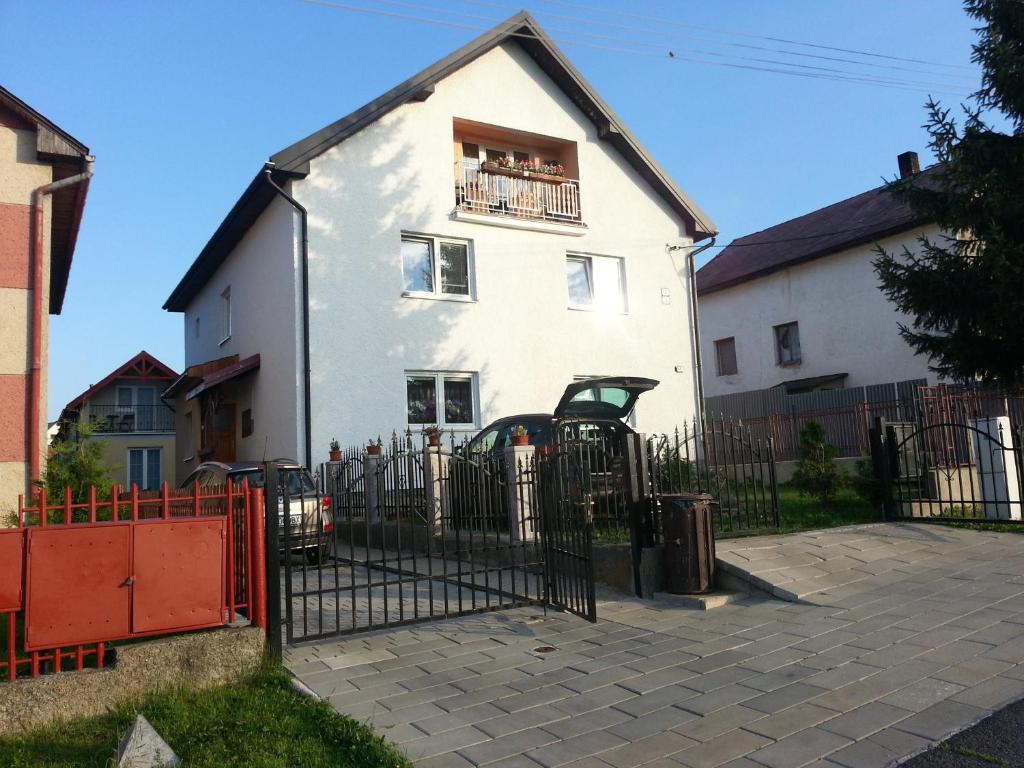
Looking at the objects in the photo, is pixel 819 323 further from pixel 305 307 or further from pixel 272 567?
pixel 272 567

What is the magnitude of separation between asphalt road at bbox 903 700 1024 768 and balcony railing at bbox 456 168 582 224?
567 inches

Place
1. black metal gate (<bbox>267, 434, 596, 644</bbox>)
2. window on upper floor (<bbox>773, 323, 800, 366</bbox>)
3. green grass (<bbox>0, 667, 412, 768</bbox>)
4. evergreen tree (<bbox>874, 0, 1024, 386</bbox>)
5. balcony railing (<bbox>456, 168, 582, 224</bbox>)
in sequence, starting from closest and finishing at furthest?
1. green grass (<bbox>0, 667, 412, 768</bbox>)
2. black metal gate (<bbox>267, 434, 596, 644</bbox>)
3. evergreen tree (<bbox>874, 0, 1024, 386</bbox>)
4. balcony railing (<bbox>456, 168, 582, 224</bbox>)
5. window on upper floor (<bbox>773, 323, 800, 366</bbox>)

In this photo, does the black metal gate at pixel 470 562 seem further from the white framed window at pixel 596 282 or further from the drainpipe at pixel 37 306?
the white framed window at pixel 596 282

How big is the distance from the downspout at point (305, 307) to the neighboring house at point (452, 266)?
29 mm

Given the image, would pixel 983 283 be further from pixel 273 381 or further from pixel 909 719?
pixel 273 381

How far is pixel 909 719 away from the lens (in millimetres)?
4160

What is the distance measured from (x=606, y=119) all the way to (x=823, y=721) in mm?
16601

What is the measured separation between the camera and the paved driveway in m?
3.99

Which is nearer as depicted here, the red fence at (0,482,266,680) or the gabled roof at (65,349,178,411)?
the red fence at (0,482,266,680)

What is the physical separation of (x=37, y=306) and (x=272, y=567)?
696 centimetres

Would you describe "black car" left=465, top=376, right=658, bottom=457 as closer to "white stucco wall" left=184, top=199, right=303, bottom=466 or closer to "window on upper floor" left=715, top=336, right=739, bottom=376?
"white stucco wall" left=184, top=199, right=303, bottom=466

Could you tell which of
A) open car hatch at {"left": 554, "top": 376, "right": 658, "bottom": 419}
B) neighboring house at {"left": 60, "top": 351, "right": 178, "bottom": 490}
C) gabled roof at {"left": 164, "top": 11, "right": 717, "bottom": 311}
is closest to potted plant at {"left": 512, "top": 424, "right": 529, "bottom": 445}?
open car hatch at {"left": 554, "top": 376, "right": 658, "bottom": 419}

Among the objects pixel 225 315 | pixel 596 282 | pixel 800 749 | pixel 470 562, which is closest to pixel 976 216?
pixel 596 282

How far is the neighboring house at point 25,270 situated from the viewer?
10.0 metres
